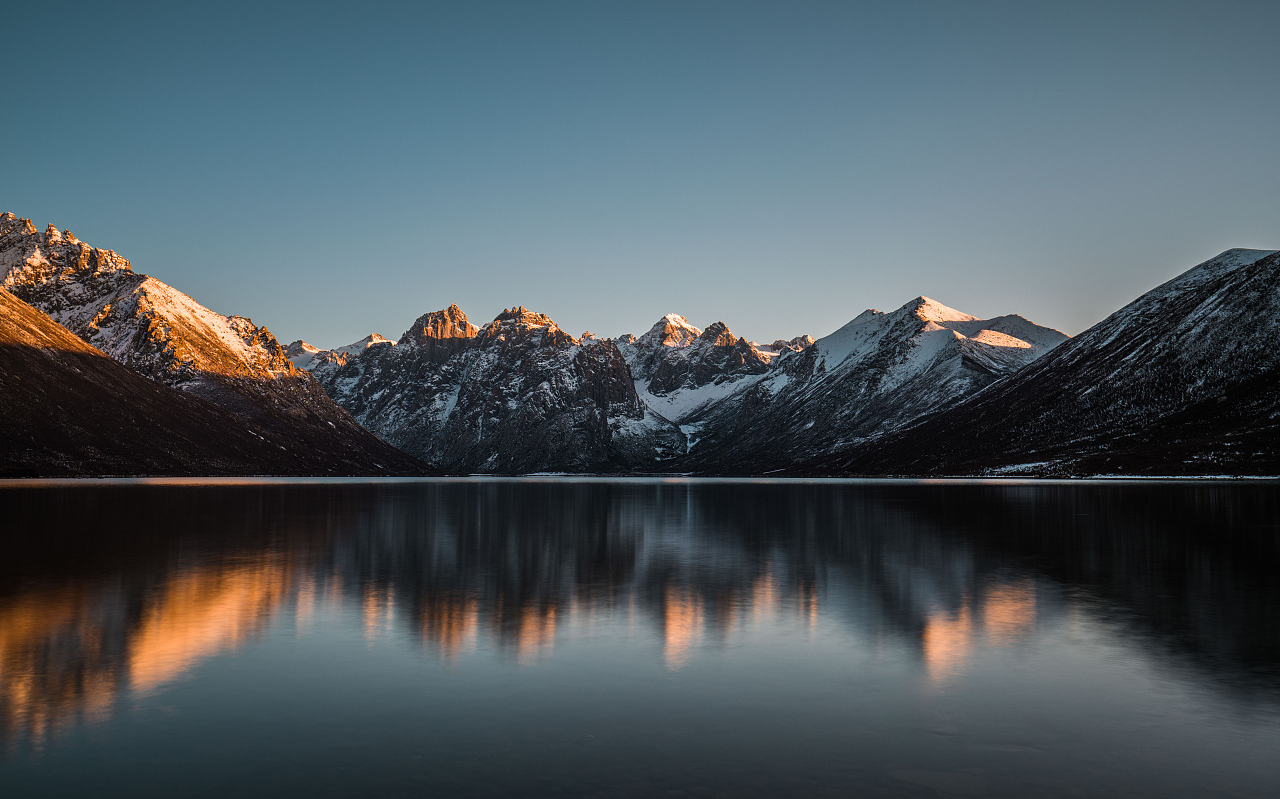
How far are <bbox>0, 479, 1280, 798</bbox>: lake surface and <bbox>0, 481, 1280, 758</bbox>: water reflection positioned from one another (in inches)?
8.2

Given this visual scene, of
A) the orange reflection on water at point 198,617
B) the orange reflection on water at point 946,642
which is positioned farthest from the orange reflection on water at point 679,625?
the orange reflection on water at point 198,617

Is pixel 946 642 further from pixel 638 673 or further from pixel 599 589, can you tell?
pixel 599 589

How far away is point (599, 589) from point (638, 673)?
14.4 m

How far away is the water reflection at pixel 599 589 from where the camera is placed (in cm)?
2317

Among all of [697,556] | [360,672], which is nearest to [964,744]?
[360,672]

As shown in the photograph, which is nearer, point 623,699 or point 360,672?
point 623,699

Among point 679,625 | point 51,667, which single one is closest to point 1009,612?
point 679,625

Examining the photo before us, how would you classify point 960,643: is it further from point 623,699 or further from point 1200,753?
point 623,699

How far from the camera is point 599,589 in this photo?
3575cm

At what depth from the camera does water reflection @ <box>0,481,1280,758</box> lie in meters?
23.2

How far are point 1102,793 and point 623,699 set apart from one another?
374 inches

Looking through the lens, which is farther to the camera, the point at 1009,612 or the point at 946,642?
the point at 1009,612

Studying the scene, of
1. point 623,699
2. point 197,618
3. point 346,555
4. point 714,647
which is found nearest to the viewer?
point 623,699

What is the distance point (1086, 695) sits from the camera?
19.3m
